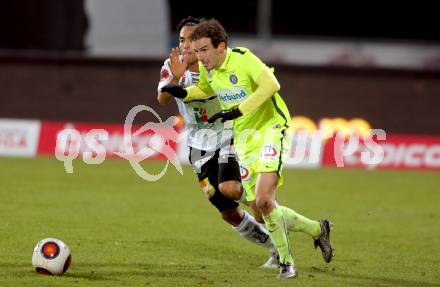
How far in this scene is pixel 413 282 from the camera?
820 cm

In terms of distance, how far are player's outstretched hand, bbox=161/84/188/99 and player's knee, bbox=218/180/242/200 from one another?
3.24 feet

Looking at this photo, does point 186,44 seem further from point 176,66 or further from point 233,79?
point 233,79

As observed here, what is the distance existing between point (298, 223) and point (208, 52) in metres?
1.78

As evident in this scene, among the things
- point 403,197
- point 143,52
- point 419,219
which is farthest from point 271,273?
point 143,52

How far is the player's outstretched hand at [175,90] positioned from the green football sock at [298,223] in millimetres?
1389

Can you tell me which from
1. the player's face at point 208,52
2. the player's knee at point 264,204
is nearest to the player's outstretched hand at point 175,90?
the player's face at point 208,52

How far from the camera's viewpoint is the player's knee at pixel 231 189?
886 cm

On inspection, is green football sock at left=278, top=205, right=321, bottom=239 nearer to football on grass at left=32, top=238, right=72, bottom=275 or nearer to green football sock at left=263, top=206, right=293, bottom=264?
green football sock at left=263, top=206, right=293, bottom=264

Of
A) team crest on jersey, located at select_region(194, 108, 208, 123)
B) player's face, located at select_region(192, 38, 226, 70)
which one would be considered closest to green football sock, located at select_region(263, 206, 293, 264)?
player's face, located at select_region(192, 38, 226, 70)

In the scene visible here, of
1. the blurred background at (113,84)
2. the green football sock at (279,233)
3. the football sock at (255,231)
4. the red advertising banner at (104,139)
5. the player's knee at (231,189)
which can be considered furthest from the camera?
the blurred background at (113,84)

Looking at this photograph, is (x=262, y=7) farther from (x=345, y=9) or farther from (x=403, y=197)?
(x=403, y=197)

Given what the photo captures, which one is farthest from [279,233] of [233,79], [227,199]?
[233,79]

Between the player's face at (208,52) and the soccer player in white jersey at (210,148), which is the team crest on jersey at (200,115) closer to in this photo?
the soccer player in white jersey at (210,148)

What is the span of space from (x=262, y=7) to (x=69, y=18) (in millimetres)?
11623
